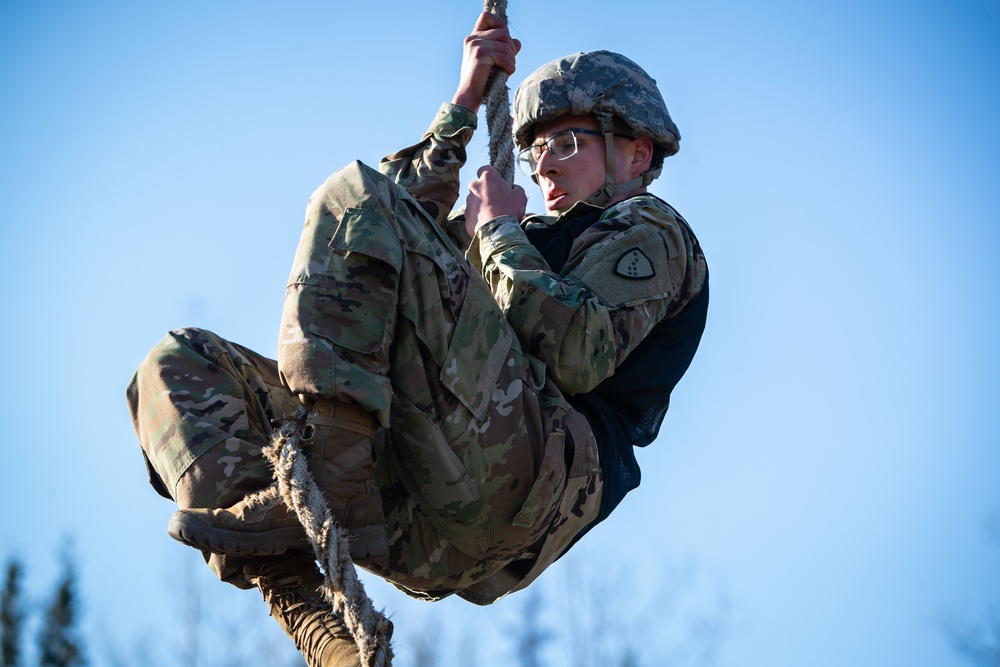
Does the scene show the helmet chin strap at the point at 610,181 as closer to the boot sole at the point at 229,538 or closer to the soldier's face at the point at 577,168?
the soldier's face at the point at 577,168

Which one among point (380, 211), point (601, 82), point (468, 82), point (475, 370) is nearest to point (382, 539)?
point (475, 370)

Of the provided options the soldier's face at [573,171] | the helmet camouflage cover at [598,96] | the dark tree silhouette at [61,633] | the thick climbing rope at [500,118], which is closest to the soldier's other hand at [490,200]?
the thick climbing rope at [500,118]

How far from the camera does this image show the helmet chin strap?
18.3ft

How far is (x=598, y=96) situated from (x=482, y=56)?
515 millimetres

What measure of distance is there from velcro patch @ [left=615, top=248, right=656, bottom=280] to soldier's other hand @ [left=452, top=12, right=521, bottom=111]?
0.84 m

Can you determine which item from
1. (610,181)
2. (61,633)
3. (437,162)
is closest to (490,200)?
(437,162)

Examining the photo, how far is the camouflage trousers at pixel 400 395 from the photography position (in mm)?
4125

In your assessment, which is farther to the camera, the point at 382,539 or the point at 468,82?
the point at 468,82

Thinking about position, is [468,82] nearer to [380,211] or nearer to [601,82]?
[601,82]

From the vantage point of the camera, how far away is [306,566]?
4.38m

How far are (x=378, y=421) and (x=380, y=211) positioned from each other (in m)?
0.59

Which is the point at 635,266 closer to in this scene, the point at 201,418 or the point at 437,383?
the point at 437,383

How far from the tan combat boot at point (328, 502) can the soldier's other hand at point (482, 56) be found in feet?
5.39

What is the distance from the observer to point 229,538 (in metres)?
4.04
